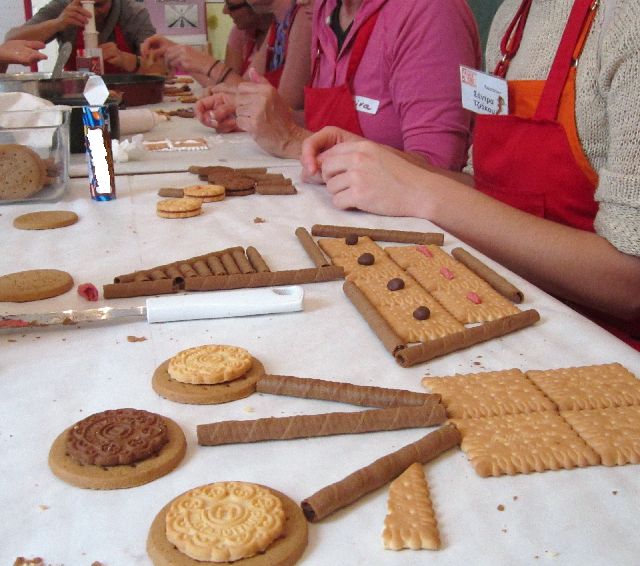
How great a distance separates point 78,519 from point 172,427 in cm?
16

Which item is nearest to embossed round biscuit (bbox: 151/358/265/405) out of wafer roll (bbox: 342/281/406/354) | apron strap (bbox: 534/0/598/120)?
wafer roll (bbox: 342/281/406/354)

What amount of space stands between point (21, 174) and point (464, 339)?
1.28 m

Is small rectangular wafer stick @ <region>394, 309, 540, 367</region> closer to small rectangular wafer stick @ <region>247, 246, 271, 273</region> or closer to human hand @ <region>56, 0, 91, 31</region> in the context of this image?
small rectangular wafer stick @ <region>247, 246, 271, 273</region>

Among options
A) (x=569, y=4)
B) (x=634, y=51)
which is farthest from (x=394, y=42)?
(x=634, y=51)

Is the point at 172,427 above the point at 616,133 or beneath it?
beneath

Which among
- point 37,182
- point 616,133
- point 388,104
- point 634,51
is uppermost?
point 634,51

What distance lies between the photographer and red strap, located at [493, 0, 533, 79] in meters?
1.86

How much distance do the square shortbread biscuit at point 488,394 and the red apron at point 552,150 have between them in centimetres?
73

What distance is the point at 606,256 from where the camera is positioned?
4.65 ft

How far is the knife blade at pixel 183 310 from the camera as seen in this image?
3.45ft

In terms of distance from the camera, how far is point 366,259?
1337mm

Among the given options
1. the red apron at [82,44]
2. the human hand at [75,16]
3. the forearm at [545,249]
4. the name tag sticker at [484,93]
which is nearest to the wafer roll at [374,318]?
the forearm at [545,249]

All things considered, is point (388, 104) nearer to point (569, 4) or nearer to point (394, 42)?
point (394, 42)

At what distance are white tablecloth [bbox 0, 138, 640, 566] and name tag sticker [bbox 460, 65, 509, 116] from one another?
686 mm
